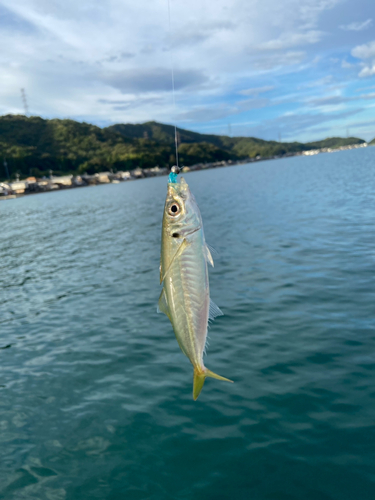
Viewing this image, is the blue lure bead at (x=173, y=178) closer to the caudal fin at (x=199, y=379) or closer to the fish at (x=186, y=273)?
the fish at (x=186, y=273)

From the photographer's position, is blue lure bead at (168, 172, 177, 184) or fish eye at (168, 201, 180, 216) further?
blue lure bead at (168, 172, 177, 184)

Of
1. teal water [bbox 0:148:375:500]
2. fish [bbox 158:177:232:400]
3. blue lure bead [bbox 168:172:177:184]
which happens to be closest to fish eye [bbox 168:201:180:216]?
fish [bbox 158:177:232:400]

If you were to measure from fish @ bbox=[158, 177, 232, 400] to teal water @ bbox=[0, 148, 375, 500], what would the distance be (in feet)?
11.3

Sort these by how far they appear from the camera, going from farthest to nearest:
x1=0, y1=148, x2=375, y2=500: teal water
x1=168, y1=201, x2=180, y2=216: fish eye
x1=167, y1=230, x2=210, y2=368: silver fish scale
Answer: x1=0, y1=148, x2=375, y2=500: teal water
x1=167, y1=230, x2=210, y2=368: silver fish scale
x1=168, y1=201, x2=180, y2=216: fish eye

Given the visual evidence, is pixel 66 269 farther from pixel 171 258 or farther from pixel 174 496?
pixel 171 258

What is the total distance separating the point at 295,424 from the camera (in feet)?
24.9

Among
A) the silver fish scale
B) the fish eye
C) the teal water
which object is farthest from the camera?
the teal water

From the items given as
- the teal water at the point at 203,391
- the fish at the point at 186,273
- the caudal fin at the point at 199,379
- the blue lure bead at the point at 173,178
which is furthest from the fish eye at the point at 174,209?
the teal water at the point at 203,391

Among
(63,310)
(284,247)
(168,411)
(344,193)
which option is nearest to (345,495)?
(168,411)

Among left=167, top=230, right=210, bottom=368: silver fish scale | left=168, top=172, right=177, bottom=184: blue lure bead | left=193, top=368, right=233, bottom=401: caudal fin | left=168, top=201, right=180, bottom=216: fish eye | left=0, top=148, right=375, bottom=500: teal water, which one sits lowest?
left=0, top=148, right=375, bottom=500: teal water

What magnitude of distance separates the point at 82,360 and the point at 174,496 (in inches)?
245

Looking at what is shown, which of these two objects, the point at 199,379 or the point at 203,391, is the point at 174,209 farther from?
the point at 203,391

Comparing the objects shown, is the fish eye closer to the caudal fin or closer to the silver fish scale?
the silver fish scale

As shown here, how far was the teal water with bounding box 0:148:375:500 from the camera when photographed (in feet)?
22.0
